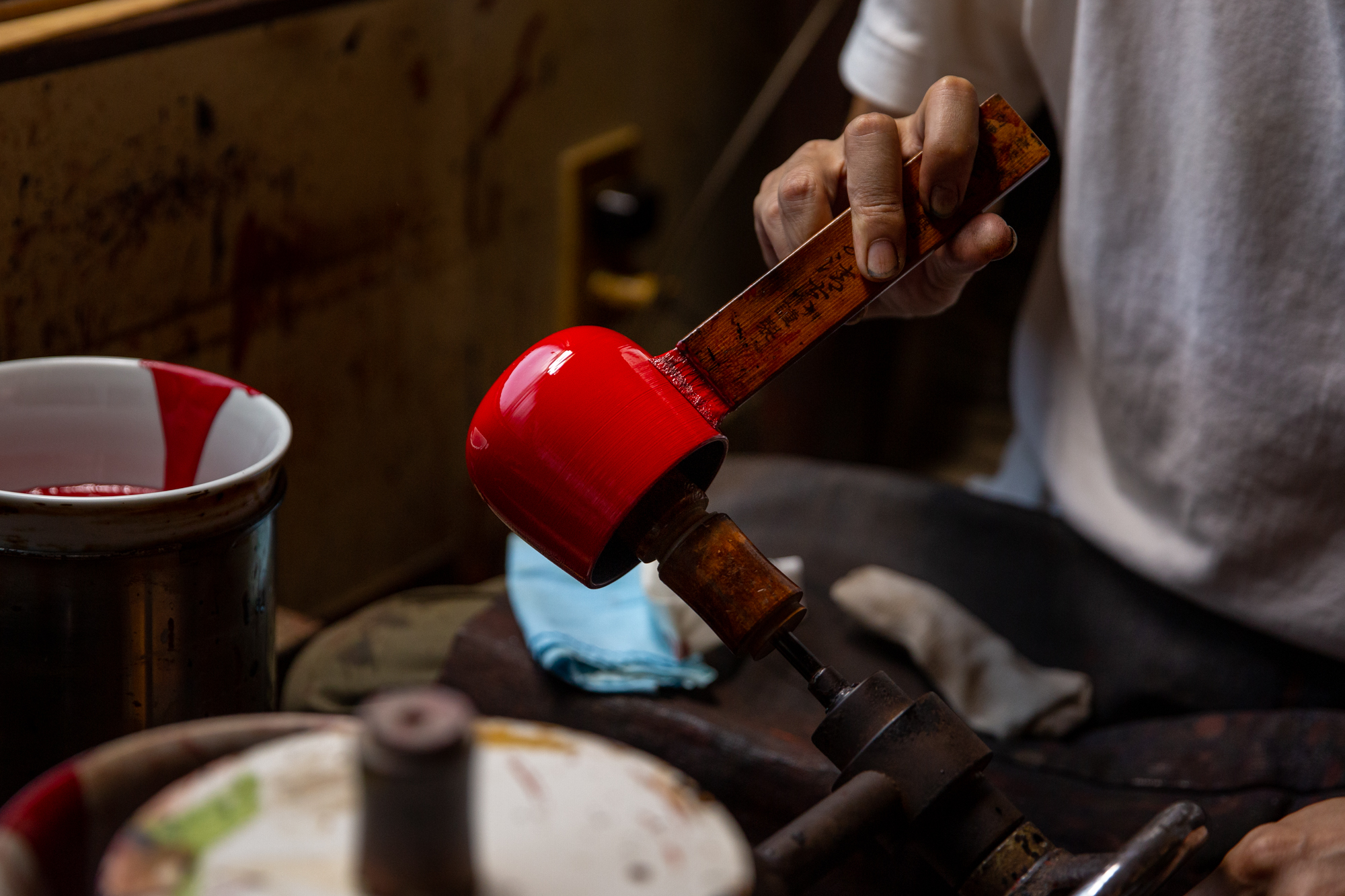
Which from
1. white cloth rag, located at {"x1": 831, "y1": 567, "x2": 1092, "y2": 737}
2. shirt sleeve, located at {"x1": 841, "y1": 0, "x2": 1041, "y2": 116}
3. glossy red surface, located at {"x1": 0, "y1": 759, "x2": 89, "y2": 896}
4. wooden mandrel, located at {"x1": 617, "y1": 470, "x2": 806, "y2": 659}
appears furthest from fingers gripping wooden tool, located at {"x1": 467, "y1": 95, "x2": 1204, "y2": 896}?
shirt sleeve, located at {"x1": 841, "y1": 0, "x2": 1041, "y2": 116}

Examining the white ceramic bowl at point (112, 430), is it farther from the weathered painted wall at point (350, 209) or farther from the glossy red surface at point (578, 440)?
the weathered painted wall at point (350, 209)

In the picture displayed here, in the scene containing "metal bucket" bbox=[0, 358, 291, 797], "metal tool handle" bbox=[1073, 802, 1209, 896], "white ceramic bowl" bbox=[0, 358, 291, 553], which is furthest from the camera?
"white ceramic bowl" bbox=[0, 358, 291, 553]

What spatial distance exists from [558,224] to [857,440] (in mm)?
792

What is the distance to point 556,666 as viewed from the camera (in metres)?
1.00

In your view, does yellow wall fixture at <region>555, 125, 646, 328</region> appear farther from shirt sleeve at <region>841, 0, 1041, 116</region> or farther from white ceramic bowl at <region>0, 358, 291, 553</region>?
white ceramic bowl at <region>0, 358, 291, 553</region>

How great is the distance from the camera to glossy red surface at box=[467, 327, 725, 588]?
2.06 ft

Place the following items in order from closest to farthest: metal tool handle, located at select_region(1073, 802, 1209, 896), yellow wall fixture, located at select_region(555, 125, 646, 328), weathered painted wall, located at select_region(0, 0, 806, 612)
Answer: metal tool handle, located at select_region(1073, 802, 1209, 896)
weathered painted wall, located at select_region(0, 0, 806, 612)
yellow wall fixture, located at select_region(555, 125, 646, 328)

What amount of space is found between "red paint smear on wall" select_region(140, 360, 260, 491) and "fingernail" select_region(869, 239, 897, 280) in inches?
18.6

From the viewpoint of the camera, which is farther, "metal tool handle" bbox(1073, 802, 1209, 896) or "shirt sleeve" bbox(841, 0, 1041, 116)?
"shirt sleeve" bbox(841, 0, 1041, 116)

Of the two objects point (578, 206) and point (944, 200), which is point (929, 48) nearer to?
point (944, 200)

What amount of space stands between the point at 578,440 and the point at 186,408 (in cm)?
40

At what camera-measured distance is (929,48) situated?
3.91 feet

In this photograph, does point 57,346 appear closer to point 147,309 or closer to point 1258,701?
point 147,309

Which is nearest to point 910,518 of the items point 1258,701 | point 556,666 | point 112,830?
point 1258,701
